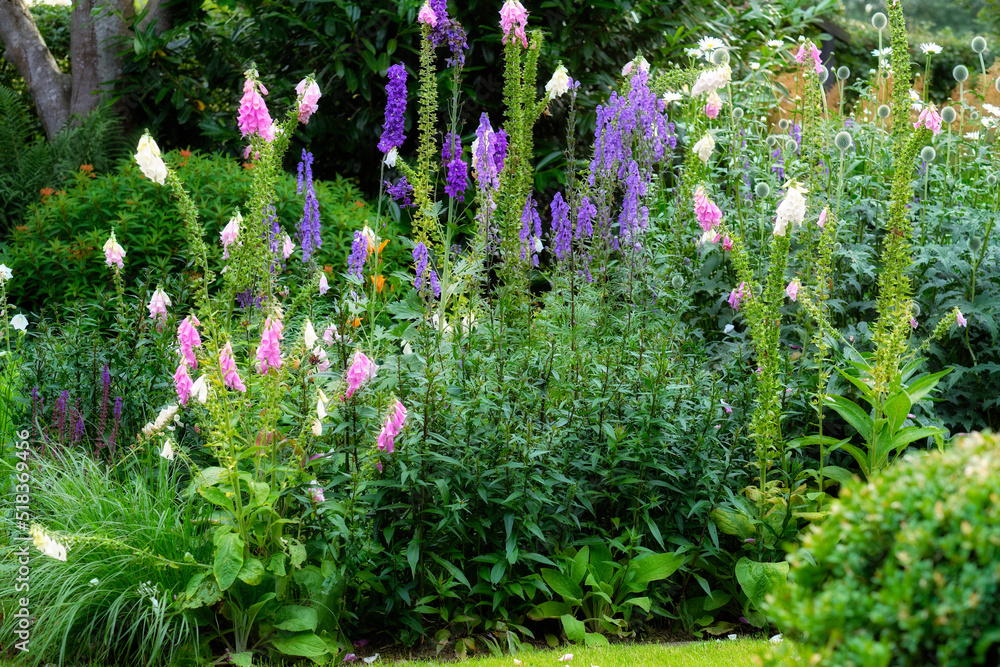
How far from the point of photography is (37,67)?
869 centimetres

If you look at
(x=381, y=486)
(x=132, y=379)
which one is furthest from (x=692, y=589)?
(x=132, y=379)

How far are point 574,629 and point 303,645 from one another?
1.06 metres

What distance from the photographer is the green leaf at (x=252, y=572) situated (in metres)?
3.01

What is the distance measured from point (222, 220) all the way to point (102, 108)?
297cm

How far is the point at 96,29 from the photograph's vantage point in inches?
332

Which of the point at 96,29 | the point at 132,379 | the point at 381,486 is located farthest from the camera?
the point at 96,29

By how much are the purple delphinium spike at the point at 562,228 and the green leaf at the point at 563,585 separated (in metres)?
1.65

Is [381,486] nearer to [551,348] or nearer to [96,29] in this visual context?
[551,348]

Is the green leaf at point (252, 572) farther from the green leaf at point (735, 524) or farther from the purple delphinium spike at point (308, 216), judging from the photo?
the green leaf at point (735, 524)

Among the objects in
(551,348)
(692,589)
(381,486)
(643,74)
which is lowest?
(692,589)

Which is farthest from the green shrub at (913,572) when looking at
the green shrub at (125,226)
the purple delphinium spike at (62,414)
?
the green shrub at (125,226)

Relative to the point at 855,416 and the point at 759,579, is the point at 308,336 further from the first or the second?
the point at 855,416

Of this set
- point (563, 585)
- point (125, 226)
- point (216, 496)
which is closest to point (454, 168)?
point (216, 496)

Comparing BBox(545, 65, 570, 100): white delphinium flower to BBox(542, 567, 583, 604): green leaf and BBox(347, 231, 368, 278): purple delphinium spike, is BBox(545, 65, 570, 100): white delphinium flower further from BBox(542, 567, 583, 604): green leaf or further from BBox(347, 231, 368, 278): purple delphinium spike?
BBox(542, 567, 583, 604): green leaf
